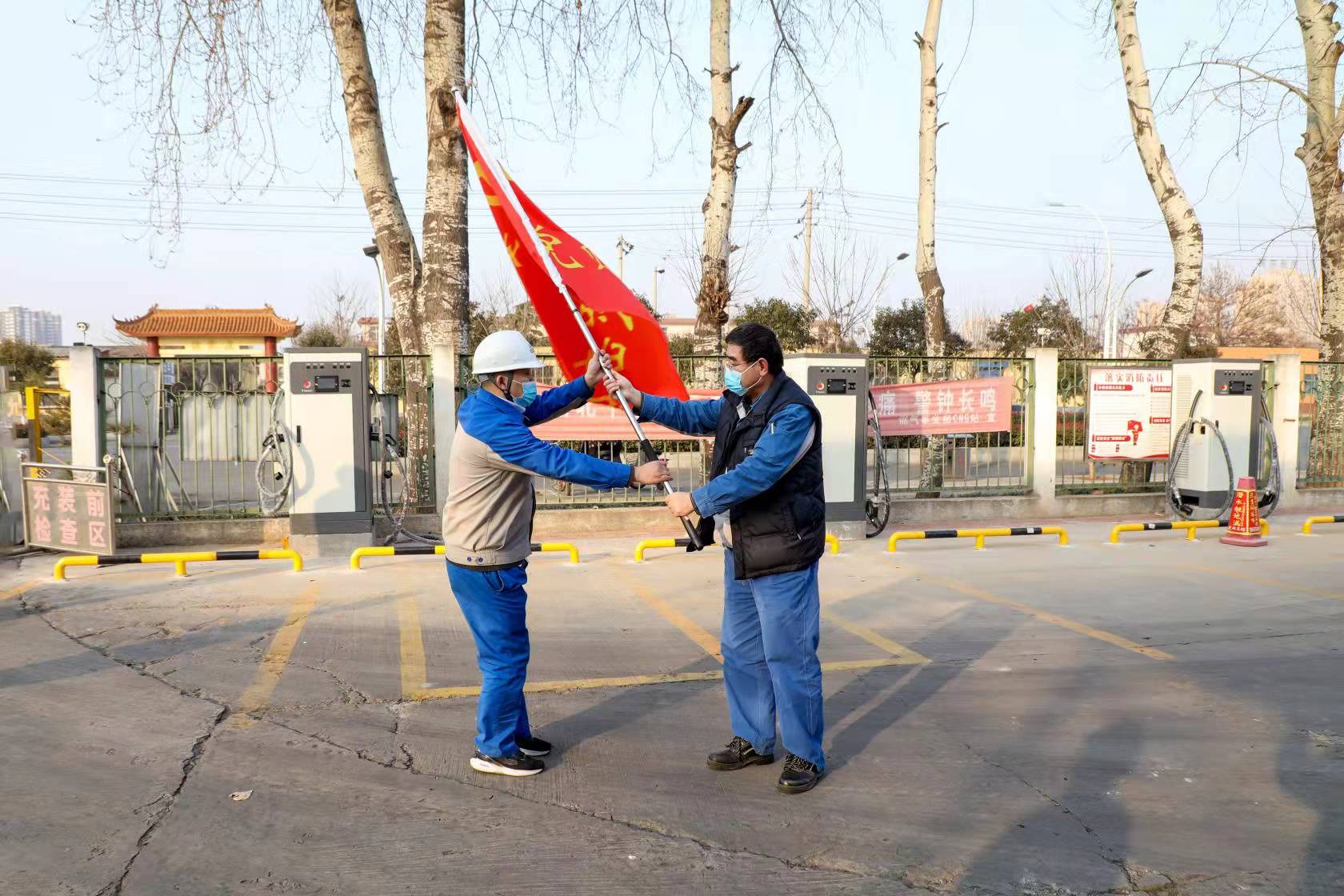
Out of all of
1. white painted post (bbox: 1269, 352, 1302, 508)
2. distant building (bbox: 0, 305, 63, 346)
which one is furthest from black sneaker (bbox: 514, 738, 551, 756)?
distant building (bbox: 0, 305, 63, 346)

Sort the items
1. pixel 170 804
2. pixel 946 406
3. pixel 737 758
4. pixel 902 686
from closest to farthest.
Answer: pixel 170 804 → pixel 737 758 → pixel 902 686 → pixel 946 406

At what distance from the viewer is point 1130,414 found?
12.6m

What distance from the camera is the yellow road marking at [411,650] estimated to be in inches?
221

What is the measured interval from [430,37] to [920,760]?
9.83 meters

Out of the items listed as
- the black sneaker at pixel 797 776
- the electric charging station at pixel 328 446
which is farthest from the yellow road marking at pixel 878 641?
the electric charging station at pixel 328 446

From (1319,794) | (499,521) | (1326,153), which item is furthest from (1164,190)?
(499,521)

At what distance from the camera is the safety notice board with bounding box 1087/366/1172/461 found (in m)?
12.5

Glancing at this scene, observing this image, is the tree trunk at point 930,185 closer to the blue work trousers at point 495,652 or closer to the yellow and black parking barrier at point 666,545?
the yellow and black parking barrier at point 666,545

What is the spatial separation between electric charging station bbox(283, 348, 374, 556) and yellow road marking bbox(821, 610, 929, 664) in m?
5.00

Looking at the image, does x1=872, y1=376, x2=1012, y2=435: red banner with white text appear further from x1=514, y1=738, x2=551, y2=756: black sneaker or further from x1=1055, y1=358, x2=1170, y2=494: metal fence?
x1=514, y1=738, x2=551, y2=756: black sneaker

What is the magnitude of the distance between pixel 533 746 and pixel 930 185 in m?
12.9

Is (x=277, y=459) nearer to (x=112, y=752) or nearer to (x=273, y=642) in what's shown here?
(x=273, y=642)

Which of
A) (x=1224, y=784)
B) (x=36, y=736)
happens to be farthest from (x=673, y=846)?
(x=36, y=736)

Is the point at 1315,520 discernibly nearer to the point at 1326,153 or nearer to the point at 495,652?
the point at 1326,153
